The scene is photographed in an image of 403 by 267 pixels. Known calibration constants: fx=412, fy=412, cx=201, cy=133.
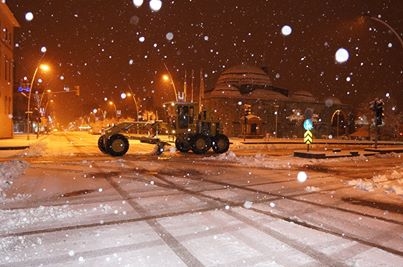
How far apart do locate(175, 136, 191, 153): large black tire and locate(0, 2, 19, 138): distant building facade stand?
2664 centimetres

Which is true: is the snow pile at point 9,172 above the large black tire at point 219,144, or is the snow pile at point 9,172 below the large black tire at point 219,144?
below

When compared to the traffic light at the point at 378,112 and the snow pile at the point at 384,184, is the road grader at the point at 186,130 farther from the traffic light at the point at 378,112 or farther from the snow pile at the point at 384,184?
the snow pile at the point at 384,184

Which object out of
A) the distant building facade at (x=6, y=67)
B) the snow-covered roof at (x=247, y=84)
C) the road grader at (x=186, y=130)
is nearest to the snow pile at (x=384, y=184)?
the road grader at (x=186, y=130)

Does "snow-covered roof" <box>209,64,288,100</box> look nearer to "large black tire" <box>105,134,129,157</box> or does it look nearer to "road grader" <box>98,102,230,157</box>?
"road grader" <box>98,102,230,157</box>

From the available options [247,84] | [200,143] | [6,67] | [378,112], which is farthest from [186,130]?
[247,84]

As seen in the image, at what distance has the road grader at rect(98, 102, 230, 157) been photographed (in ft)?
84.0

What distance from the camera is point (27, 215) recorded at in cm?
833

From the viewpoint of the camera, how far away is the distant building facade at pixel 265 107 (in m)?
70.0

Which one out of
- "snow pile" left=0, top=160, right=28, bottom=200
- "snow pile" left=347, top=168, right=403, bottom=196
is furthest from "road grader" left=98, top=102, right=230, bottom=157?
"snow pile" left=347, top=168, right=403, bottom=196

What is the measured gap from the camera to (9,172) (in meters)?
14.9

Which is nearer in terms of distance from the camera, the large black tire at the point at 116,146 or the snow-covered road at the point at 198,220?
the snow-covered road at the point at 198,220

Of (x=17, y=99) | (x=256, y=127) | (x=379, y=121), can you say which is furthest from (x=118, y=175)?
(x=17, y=99)

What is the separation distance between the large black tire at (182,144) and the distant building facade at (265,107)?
34580 millimetres

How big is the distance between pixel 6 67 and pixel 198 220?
151ft
